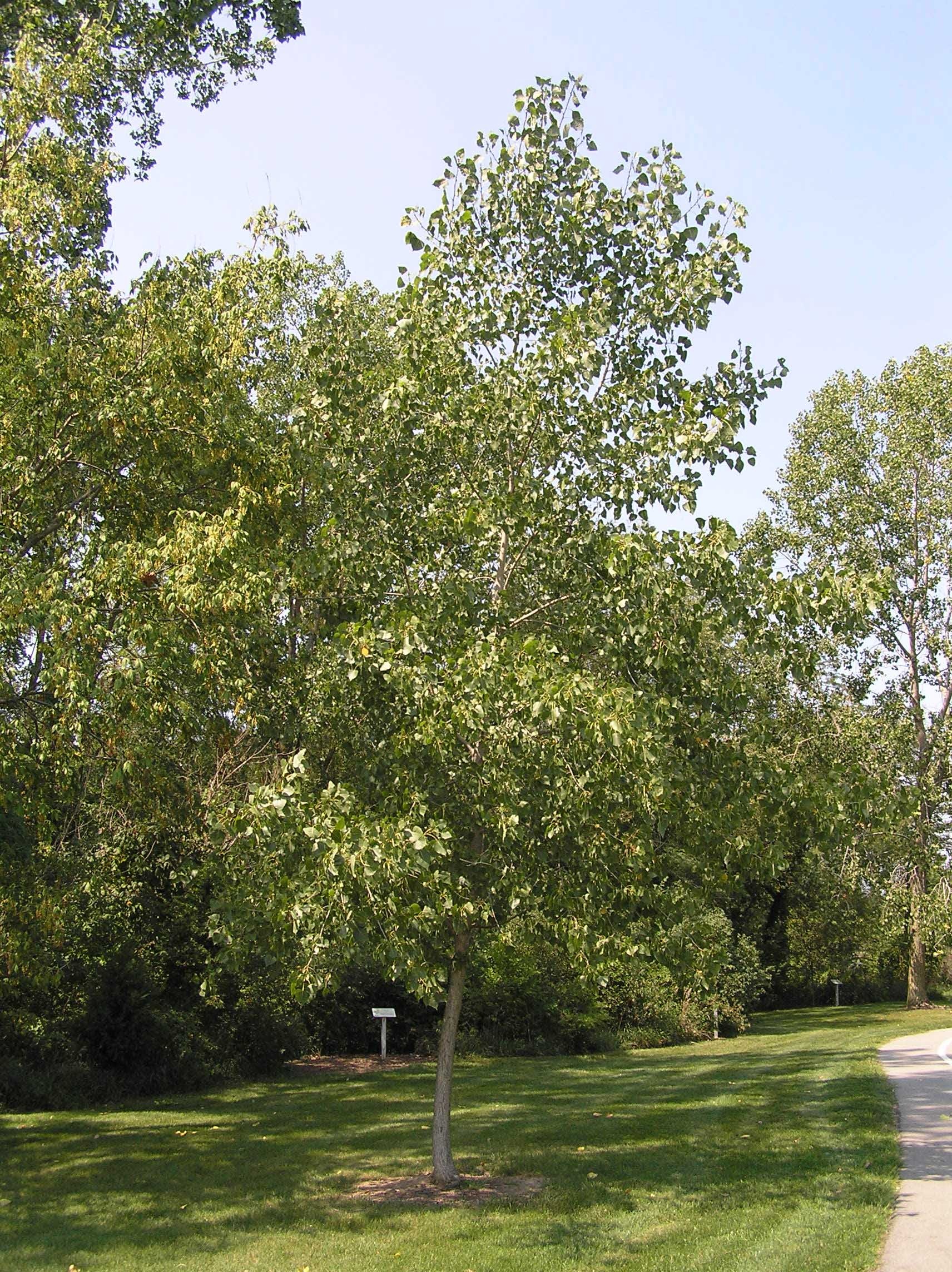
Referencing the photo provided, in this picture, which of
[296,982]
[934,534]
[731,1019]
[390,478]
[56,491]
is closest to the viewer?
[296,982]

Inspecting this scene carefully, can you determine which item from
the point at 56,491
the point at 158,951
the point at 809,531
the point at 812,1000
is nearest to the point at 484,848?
the point at 56,491

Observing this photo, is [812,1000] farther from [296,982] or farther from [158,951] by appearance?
[296,982]

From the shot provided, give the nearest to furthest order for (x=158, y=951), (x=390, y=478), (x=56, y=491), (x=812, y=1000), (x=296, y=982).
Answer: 1. (x=296, y=982)
2. (x=390, y=478)
3. (x=56, y=491)
4. (x=158, y=951)
5. (x=812, y=1000)

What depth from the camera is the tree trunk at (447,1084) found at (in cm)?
977

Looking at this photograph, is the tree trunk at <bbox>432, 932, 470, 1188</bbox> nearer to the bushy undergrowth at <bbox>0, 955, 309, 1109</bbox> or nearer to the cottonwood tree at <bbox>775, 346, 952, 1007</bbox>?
the bushy undergrowth at <bbox>0, 955, 309, 1109</bbox>

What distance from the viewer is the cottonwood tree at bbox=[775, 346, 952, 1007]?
1181 inches

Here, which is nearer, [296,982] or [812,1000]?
[296,982]

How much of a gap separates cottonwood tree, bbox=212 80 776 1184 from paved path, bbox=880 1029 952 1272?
9.48 feet

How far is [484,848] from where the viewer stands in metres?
9.70

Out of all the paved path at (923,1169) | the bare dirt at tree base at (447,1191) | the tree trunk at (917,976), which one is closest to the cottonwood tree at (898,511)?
the tree trunk at (917,976)

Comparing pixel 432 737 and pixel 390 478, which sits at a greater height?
pixel 390 478

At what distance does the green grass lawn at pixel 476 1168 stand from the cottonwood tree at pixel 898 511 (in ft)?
50.3

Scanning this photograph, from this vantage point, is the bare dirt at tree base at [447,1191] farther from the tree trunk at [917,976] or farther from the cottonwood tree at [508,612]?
the tree trunk at [917,976]

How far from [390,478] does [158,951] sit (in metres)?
10.0
